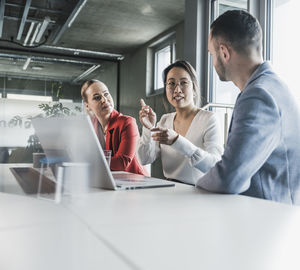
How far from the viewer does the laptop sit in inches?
38.9

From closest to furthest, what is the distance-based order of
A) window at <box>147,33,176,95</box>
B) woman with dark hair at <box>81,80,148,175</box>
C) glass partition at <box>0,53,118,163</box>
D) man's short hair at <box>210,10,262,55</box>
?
man's short hair at <box>210,10,262,55</box> < woman with dark hair at <box>81,80,148,175</box> < window at <box>147,33,176,95</box> < glass partition at <box>0,53,118,163</box>

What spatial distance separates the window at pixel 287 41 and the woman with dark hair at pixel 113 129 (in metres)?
1.32

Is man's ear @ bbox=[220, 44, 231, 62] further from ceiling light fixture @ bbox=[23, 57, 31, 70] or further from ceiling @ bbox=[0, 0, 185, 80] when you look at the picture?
ceiling light fixture @ bbox=[23, 57, 31, 70]

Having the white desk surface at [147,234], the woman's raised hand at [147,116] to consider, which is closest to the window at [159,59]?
the woman's raised hand at [147,116]

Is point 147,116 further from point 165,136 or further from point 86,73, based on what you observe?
point 86,73

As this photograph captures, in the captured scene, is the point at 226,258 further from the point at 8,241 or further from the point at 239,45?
the point at 239,45

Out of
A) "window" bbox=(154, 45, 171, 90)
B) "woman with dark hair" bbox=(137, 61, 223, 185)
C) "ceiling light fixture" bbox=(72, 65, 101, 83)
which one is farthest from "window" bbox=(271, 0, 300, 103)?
"ceiling light fixture" bbox=(72, 65, 101, 83)

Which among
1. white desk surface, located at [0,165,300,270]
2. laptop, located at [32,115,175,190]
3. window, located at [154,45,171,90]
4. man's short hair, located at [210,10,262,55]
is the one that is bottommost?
white desk surface, located at [0,165,300,270]

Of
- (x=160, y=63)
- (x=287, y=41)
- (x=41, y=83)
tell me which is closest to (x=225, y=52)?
(x=287, y=41)

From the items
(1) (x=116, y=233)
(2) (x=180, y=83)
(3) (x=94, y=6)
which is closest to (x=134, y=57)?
(3) (x=94, y=6)

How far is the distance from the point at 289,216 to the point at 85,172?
0.56 m

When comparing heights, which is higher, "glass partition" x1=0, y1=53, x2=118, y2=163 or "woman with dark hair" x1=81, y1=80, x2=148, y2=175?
"glass partition" x1=0, y1=53, x2=118, y2=163

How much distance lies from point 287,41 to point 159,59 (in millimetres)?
4029

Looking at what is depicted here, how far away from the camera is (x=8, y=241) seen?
52 cm
